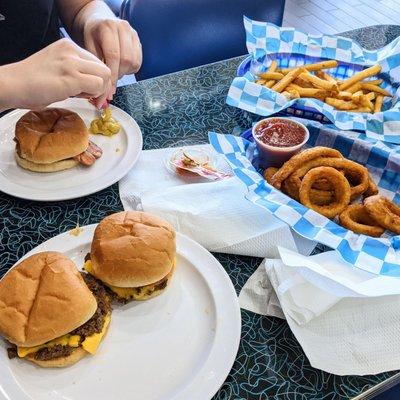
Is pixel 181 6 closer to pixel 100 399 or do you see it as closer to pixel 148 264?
pixel 148 264

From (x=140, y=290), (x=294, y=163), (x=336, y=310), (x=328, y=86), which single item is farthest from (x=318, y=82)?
(x=140, y=290)

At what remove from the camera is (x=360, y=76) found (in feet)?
5.94

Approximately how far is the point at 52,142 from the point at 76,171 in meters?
0.12

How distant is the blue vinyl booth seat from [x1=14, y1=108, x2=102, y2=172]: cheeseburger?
0.76 meters

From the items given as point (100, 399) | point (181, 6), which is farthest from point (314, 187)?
point (181, 6)

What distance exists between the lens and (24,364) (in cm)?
101

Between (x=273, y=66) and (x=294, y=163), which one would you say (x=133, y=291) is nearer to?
(x=294, y=163)

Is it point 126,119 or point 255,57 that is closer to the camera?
point 126,119

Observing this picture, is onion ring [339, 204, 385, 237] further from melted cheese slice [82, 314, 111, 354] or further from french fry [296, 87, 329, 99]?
melted cheese slice [82, 314, 111, 354]

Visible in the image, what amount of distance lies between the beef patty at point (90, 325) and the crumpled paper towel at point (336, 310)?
1.08 ft

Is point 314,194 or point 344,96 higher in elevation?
point 344,96

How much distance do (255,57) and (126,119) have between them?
1.93 ft

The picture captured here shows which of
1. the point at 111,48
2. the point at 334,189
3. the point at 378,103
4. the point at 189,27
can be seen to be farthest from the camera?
the point at 189,27

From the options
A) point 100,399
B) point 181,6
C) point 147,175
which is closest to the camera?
point 100,399
